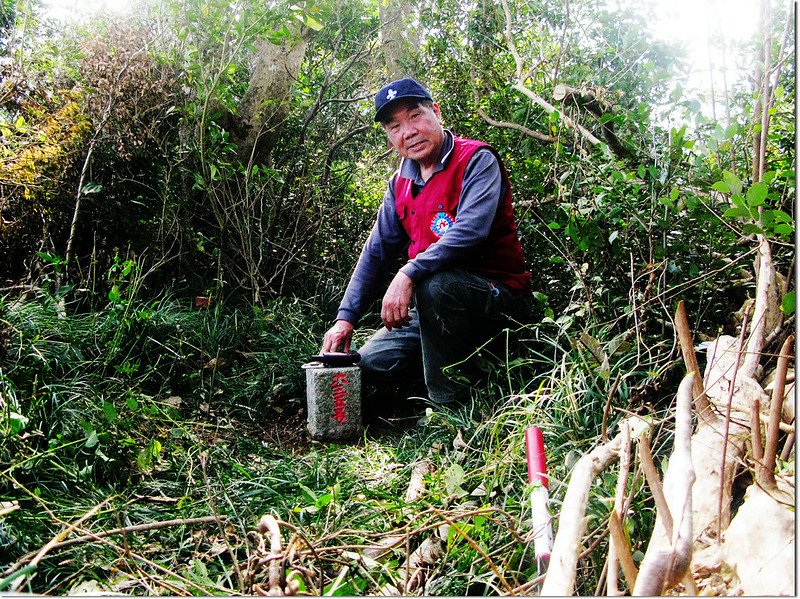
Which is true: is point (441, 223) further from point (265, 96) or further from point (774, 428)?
point (265, 96)

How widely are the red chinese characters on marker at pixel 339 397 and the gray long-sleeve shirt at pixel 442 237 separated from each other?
1.22 ft

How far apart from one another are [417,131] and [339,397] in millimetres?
1347

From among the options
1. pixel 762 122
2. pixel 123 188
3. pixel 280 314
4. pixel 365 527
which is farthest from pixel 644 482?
pixel 123 188

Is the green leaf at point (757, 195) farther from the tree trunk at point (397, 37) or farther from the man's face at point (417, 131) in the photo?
the tree trunk at point (397, 37)

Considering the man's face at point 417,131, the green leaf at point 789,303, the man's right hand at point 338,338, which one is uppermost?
the man's face at point 417,131

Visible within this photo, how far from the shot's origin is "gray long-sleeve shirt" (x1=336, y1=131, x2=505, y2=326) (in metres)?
2.67

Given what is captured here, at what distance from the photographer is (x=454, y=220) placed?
9.25 feet

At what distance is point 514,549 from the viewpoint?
1617 mm

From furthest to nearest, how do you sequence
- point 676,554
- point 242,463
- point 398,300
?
1. point 398,300
2. point 242,463
3. point 676,554

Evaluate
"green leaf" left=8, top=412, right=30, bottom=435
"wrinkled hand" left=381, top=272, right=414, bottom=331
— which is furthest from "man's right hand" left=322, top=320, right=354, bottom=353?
"green leaf" left=8, top=412, right=30, bottom=435

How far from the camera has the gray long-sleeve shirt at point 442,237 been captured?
2.67m

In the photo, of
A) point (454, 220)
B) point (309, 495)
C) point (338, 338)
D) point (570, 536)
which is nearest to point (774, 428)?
point (570, 536)

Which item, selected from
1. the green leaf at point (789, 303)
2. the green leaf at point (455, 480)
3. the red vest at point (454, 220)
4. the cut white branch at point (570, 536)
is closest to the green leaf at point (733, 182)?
the green leaf at point (789, 303)

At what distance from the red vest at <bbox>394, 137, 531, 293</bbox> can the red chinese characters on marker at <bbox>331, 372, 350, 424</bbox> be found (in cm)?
78
